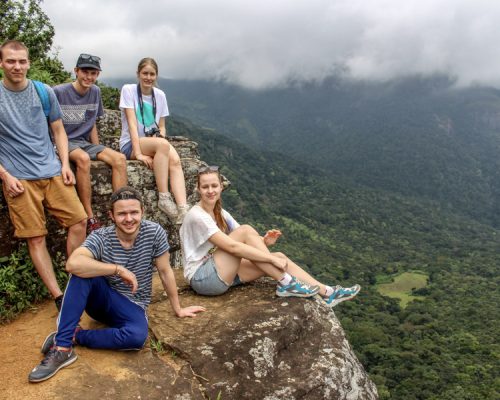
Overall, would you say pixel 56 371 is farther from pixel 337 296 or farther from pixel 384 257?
pixel 384 257

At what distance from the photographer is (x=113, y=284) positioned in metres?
4.42

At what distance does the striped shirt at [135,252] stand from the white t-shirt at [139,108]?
2.79m

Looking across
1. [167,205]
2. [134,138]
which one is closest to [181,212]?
[167,205]

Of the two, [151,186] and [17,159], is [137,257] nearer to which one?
[17,159]

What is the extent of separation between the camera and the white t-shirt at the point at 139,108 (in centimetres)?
656

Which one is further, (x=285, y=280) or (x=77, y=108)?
(x=77, y=108)

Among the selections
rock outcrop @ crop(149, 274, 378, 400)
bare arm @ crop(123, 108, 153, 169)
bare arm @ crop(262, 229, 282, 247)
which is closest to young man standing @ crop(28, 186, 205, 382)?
rock outcrop @ crop(149, 274, 378, 400)

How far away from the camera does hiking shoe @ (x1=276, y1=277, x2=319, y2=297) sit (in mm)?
5228

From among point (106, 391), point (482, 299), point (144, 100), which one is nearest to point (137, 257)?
point (106, 391)

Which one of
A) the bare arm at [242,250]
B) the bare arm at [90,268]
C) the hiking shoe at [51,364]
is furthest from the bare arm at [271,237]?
the hiking shoe at [51,364]

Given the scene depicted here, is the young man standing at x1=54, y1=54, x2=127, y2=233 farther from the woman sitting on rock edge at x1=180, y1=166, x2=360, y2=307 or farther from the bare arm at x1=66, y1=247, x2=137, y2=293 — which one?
the bare arm at x1=66, y1=247, x2=137, y2=293

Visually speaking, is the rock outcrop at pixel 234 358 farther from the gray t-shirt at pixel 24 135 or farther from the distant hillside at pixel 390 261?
the distant hillside at pixel 390 261

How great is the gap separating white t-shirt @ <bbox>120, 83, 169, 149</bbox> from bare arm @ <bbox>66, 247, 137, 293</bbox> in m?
3.14

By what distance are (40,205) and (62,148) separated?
738 millimetres
